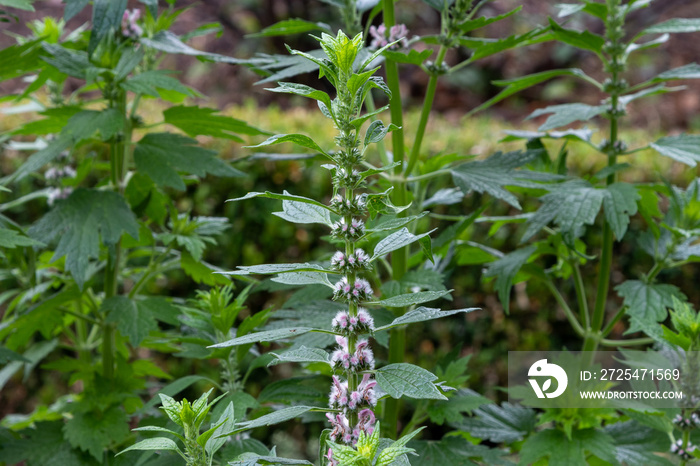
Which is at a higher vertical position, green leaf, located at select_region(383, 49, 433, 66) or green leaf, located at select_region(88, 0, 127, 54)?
green leaf, located at select_region(88, 0, 127, 54)

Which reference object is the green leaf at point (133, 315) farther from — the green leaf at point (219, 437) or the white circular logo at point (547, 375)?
the white circular logo at point (547, 375)

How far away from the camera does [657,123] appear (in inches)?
250

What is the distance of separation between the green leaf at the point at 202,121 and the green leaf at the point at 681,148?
1195 millimetres

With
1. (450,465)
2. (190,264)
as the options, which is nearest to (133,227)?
(190,264)

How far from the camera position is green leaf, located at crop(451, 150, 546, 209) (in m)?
1.74

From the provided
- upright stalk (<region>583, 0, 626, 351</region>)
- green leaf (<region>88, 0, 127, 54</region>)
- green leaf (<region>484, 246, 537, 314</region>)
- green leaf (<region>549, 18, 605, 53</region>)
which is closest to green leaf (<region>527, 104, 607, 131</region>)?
upright stalk (<region>583, 0, 626, 351</region>)

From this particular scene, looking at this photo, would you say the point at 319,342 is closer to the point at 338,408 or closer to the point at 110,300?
the point at 338,408

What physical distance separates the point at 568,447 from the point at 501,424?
0.88 ft

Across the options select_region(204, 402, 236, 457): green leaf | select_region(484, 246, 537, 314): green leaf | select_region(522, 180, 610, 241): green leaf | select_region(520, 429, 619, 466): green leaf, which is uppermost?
select_region(522, 180, 610, 241): green leaf

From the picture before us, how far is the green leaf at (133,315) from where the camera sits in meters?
1.76

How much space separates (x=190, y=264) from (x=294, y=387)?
566 mm

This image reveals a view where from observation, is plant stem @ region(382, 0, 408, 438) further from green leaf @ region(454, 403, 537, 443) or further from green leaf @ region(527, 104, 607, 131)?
green leaf @ region(527, 104, 607, 131)

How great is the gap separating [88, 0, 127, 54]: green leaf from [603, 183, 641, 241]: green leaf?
1.43 metres

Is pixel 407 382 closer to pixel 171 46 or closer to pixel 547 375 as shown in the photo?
pixel 547 375
